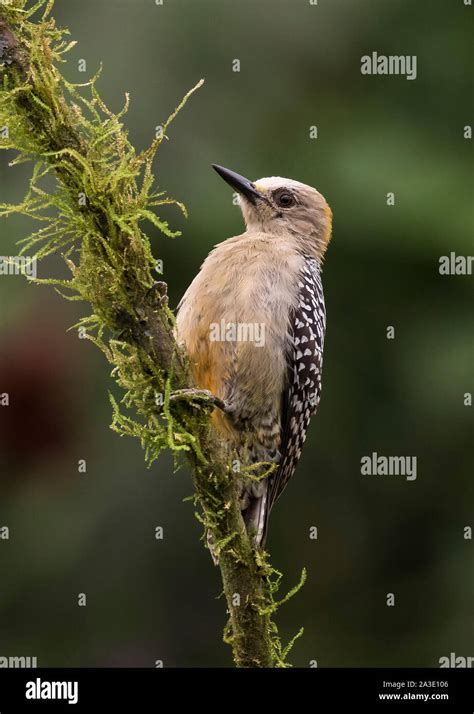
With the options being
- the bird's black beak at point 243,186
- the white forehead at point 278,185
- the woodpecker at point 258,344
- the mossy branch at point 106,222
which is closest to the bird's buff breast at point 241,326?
the woodpecker at point 258,344

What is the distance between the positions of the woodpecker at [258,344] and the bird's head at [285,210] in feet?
0.12


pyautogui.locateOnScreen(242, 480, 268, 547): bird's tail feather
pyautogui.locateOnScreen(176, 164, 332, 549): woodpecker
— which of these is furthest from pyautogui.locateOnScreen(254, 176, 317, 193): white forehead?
pyautogui.locateOnScreen(242, 480, 268, 547): bird's tail feather

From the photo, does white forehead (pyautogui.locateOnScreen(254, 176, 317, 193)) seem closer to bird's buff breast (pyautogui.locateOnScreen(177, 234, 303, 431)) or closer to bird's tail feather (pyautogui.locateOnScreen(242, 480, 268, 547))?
bird's buff breast (pyautogui.locateOnScreen(177, 234, 303, 431))

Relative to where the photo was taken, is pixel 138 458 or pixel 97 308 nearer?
pixel 97 308

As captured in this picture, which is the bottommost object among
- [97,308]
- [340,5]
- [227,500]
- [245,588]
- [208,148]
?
[245,588]

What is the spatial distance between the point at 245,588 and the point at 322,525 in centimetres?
253

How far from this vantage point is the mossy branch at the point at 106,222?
3.38 metres

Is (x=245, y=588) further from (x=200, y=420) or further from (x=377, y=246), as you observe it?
(x=377, y=246)

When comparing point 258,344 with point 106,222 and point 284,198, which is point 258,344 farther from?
point 106,222

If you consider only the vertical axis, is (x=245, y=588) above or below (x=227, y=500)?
below

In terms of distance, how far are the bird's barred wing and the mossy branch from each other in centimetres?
121

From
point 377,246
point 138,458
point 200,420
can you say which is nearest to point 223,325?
point 200,420

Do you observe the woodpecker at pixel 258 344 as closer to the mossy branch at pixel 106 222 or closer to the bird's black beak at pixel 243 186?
the bird's black beak at pixel 243 186
